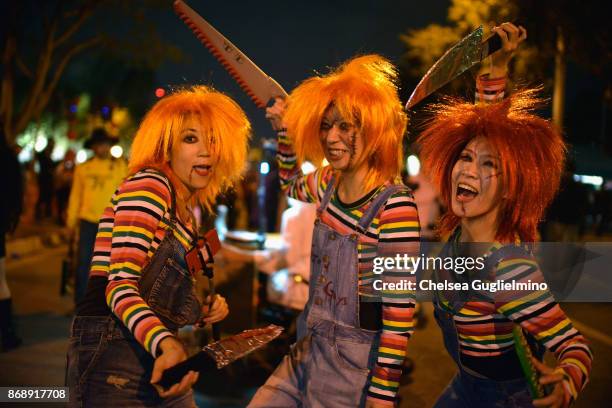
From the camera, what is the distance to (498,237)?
237cm

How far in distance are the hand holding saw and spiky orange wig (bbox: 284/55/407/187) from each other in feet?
1.20


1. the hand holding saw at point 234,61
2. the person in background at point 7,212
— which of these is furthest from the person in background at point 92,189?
the hand holding saw at point 234,61

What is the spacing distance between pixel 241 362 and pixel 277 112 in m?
2.94

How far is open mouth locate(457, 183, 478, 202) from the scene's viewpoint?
2.40 m

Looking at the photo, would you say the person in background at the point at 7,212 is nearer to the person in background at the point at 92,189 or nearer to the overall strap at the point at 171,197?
the person in background at the point at 92,189

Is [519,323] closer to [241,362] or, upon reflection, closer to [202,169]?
[202,169]

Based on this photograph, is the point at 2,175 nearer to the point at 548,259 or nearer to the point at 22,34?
the point at 548,259

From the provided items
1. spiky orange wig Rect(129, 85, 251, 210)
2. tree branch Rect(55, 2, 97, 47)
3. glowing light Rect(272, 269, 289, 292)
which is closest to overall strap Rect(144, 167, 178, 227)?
spiky orange wig Rect(129, 85, 251, 210)

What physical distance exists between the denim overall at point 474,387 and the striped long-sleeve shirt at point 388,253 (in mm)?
176

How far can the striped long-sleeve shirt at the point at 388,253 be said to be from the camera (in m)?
2.23

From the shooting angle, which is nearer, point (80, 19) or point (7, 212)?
point (7, 212)

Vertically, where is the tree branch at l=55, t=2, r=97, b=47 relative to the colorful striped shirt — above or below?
above

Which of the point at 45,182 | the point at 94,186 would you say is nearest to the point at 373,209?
the point at 94,186

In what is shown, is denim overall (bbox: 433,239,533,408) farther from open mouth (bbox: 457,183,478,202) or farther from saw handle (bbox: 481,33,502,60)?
saw handle (bbox: 481,33,502,60)
